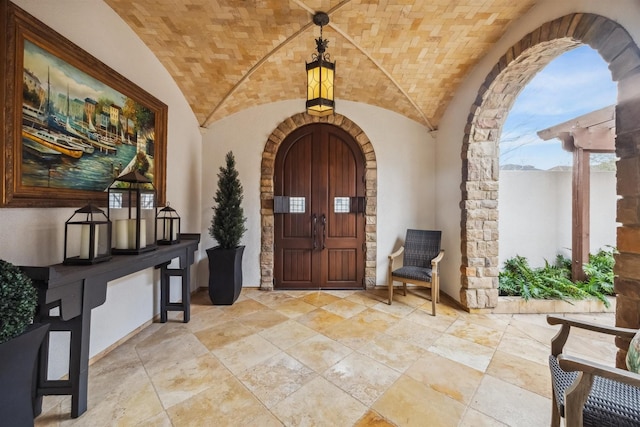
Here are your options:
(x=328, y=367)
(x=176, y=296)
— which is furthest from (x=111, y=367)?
(x=328, y=367)

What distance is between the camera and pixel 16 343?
37.3 inches

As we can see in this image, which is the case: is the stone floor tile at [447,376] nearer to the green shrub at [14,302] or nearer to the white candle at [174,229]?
the green shrub at [14,302]

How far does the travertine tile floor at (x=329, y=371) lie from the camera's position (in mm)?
1392

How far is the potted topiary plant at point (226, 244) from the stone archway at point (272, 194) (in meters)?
0.50

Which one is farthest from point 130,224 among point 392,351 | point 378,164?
point 378,164

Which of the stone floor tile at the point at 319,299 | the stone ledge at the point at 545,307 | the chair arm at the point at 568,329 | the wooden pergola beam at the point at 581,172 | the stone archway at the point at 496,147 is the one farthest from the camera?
the wooden pergola beam at the point at 581,172

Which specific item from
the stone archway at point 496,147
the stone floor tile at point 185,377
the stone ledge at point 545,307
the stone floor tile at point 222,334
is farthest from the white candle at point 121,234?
the stone ledge at point 545,307

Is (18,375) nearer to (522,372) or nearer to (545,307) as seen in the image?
(522,372)

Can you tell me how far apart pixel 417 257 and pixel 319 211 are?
Answer: 5.08 ft

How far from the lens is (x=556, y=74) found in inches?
119

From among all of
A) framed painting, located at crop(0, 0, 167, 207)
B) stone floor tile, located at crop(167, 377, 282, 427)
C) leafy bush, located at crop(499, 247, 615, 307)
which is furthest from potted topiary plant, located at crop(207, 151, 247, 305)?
leafy bush, located at crop(499, 247, 615, 307)

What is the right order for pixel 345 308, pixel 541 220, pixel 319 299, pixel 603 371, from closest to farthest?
pixel 603 371
pixel 345 308
pixel 319 299
pixel 541 220

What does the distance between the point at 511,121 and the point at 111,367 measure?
5.63 metres

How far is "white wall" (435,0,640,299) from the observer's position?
203cm
